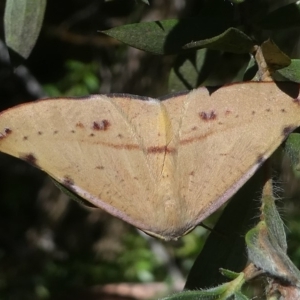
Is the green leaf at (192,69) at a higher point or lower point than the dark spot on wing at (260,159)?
lower

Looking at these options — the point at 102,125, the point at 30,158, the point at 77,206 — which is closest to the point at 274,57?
the point at 102,125

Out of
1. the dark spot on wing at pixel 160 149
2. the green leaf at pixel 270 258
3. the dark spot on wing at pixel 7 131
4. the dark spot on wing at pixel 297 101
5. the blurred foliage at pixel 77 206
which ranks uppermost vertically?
the dark spot on wing at pixel 297 101

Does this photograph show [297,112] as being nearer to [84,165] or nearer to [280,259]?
[280,259]

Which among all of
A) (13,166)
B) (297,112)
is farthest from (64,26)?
(297,112)

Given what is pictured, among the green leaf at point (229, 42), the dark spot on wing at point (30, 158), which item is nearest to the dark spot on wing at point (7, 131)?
the dark spot on wing at point (30, 158)

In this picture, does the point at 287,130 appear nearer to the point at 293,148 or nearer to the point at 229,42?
the point at 293,148

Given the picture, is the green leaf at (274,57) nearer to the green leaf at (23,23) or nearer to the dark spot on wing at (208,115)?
the dark spot on wing at (208,115)
